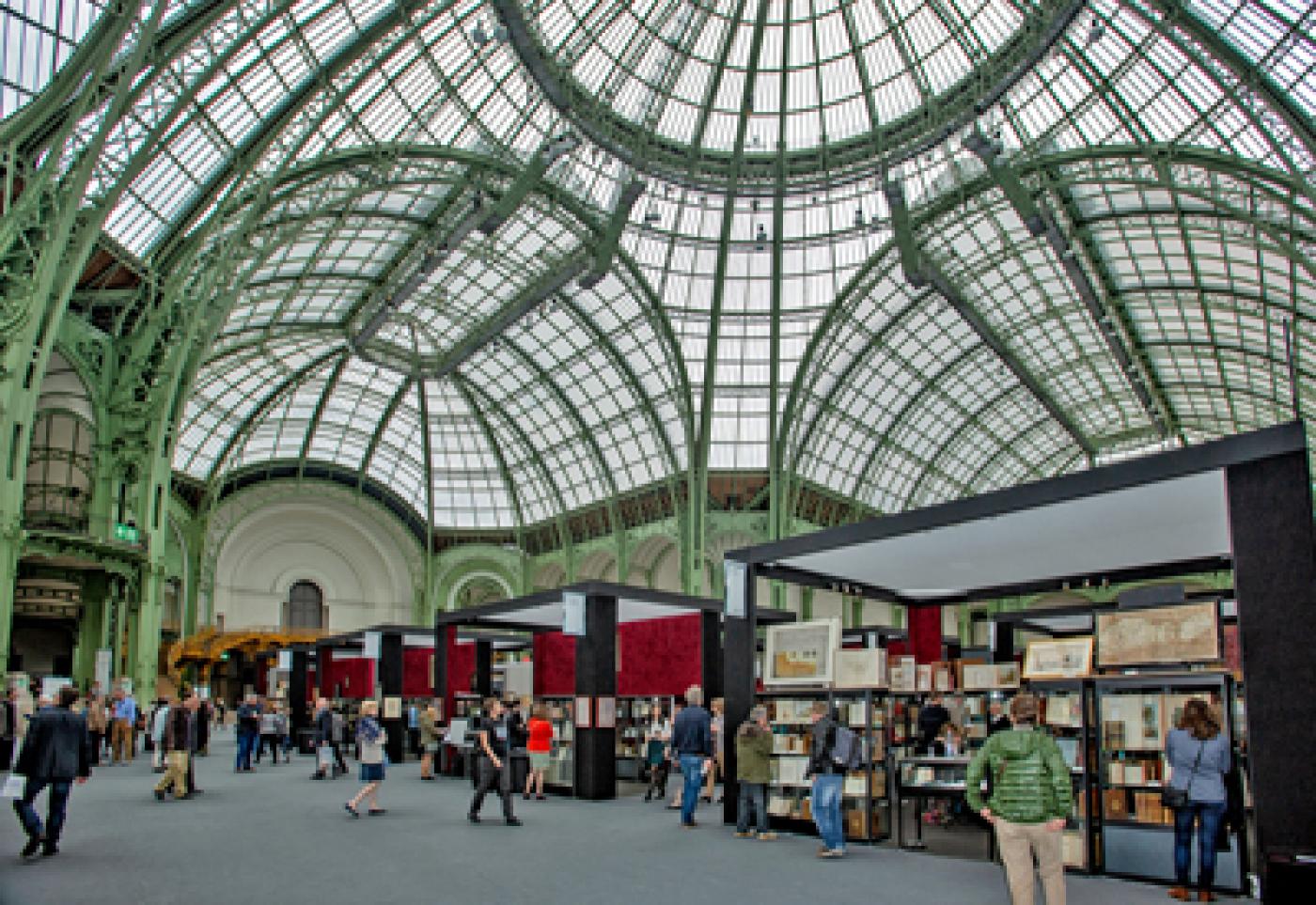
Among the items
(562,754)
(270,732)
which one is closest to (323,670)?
(270,732)

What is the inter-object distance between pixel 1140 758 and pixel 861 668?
3.91m

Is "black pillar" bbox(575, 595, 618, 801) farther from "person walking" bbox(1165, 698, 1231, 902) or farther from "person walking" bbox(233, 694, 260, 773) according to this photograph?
"person walking" bbox(1165, 698, 1231, 902)

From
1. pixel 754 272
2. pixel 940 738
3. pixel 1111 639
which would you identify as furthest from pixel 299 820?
pixel 754 272

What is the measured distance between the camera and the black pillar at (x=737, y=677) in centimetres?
1562

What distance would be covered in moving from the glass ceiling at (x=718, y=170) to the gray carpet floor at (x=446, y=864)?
14.9 m

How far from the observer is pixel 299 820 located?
1573cm

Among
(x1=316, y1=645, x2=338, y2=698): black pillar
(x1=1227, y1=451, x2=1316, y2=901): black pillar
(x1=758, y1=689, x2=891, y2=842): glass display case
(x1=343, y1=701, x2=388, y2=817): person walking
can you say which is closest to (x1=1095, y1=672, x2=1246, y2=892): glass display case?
(x1=1227, y1=451, x2=1316, y2=901): black pillar

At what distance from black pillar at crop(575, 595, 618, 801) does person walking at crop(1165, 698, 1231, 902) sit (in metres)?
11.7

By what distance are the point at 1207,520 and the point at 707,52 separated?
26.3 meters

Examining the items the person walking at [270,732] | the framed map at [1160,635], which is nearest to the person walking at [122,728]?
the person walking at [270,732]

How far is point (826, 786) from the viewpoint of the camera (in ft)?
42.9

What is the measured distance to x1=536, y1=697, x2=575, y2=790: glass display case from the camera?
822 inches

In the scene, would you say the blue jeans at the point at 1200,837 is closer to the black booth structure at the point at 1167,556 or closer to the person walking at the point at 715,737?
the black booth structure at the point at 1167,556

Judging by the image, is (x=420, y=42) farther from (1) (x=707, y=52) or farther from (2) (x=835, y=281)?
(2) (x=835, y=281)
